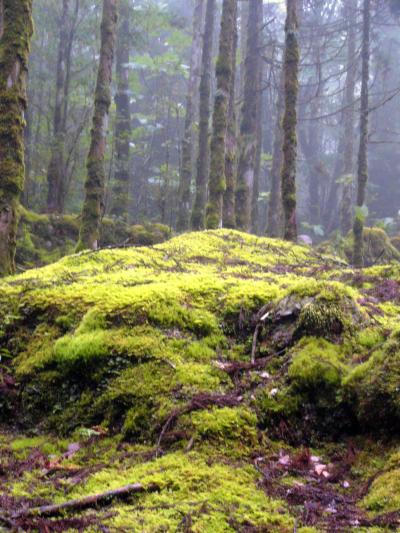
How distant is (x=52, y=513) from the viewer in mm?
2240

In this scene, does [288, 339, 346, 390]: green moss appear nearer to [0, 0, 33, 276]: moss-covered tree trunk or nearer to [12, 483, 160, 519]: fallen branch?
[12, 483, 160, 519]: fallen branch

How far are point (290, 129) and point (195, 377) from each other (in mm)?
8214

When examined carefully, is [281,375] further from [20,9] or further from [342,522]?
[20,9]

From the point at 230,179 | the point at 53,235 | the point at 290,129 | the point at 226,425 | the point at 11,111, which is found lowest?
the point at 226,425

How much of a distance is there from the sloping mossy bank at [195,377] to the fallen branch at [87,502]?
0.26ft

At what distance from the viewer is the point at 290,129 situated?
34.8ft

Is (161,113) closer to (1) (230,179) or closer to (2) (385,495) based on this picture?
(1) (230,179)

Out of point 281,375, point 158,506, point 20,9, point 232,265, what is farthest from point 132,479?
point 20,9

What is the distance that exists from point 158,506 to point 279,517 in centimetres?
56

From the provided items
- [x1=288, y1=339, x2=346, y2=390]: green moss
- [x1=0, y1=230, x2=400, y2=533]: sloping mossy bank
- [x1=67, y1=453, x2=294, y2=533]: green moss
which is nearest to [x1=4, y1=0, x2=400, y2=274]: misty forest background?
[x1=0, y1=230, x2=400, y2=533]: sloping mossy bank

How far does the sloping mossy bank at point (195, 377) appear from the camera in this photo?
2531 mm

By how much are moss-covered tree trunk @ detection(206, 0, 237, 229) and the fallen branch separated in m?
9.52

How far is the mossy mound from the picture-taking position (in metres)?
12.7

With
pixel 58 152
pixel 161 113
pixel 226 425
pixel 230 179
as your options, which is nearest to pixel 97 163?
pixel 230 179
